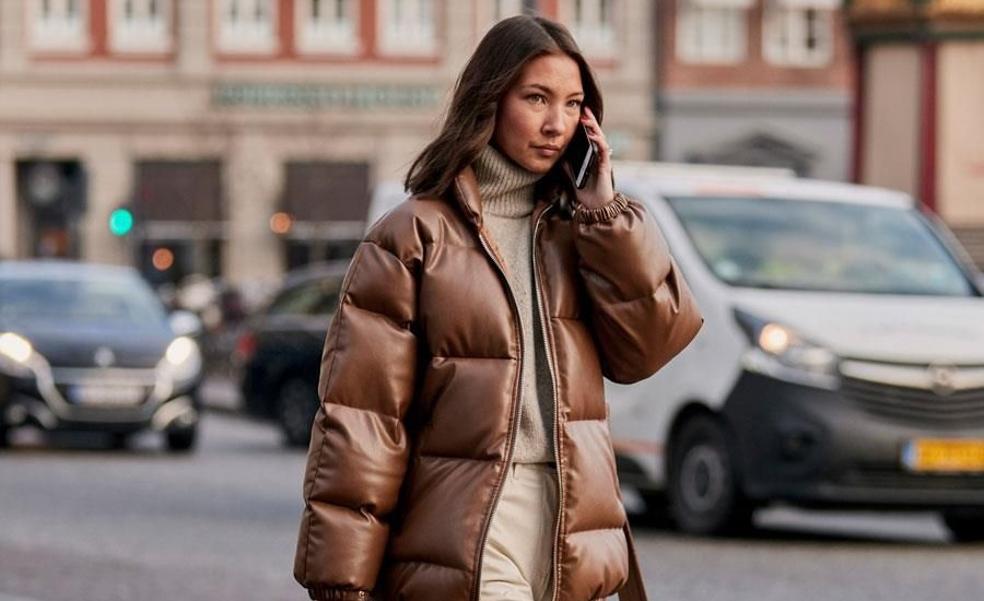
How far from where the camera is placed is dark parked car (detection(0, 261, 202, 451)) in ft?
65.6

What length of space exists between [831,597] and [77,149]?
46773 mm

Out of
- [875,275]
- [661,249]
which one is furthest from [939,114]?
[661,249]

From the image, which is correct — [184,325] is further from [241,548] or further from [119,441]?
[241,548]

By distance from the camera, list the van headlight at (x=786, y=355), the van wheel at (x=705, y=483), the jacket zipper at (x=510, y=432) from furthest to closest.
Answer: the van wheel at (x=705, y=483)
the van headlight at (x=786, y=355)
the jacket zipper at (x=510, y=432)

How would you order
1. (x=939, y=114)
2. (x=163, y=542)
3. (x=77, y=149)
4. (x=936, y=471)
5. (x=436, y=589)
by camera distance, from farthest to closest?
(x=77, y=149)
(x=939, y=114)
(x=163, y=542)
(x=936, y=471)
(x=436, y=589)

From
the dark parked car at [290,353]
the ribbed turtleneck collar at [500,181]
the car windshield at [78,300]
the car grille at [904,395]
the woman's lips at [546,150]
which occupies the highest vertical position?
the woman's lips at [546,150]

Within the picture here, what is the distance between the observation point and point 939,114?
73.4 ft

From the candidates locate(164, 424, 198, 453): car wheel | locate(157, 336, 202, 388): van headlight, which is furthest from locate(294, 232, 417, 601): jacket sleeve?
locate(164, 424, 198, 453): car wheel

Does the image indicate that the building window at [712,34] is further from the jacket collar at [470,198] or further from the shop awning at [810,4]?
the jacket collar at [470,198]

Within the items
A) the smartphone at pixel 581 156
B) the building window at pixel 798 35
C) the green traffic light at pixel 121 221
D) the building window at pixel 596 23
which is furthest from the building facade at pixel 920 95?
the building window at pixel 596 23

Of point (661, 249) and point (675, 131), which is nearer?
point (661, 249)

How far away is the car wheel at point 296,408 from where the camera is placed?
2203cm

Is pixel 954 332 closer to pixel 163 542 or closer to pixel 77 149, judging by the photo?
pixel 163 542

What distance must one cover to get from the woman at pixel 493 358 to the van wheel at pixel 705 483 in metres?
7.77
